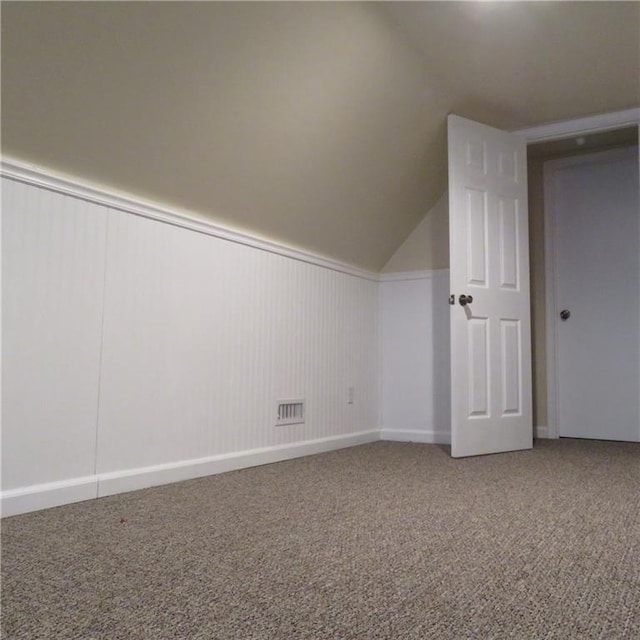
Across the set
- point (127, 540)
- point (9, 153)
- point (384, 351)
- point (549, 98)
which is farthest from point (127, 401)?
point (549, 98)

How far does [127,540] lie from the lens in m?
1.43

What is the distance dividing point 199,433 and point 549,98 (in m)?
2.64

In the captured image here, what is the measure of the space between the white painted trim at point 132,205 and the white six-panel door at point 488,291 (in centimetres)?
91

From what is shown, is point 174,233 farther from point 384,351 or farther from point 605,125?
point 605,125

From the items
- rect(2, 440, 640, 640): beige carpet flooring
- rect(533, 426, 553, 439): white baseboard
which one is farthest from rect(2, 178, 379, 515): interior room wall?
rect(533, 426, 553, 439): white baseboard

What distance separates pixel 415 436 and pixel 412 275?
1110mm

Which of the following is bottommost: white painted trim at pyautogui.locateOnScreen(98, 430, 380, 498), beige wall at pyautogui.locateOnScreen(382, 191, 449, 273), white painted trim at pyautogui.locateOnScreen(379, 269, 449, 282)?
white painted trim at pyautogui.locateOnScreen(98, 430, 380, 498)

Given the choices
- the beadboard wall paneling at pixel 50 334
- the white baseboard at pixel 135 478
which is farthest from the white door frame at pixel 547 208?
the beadboard wall paneling at pixel 50 334

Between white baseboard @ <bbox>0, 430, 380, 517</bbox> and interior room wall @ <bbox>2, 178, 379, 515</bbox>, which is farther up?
interior room wall @ <bbox>2, 178, 379, 515</bbox>

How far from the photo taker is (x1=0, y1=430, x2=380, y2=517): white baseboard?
1.71 metres

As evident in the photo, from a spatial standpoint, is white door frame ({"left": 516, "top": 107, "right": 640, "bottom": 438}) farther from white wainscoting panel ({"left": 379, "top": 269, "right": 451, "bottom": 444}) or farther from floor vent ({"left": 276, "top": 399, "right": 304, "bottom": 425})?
floor vent ({"left": 276, "top": 399, "right": 304, "bottom": 425})

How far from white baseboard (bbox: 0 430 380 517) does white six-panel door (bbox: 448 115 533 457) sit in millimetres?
930

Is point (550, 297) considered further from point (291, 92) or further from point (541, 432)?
point (291, 92)

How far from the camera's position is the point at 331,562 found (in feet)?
4.17
